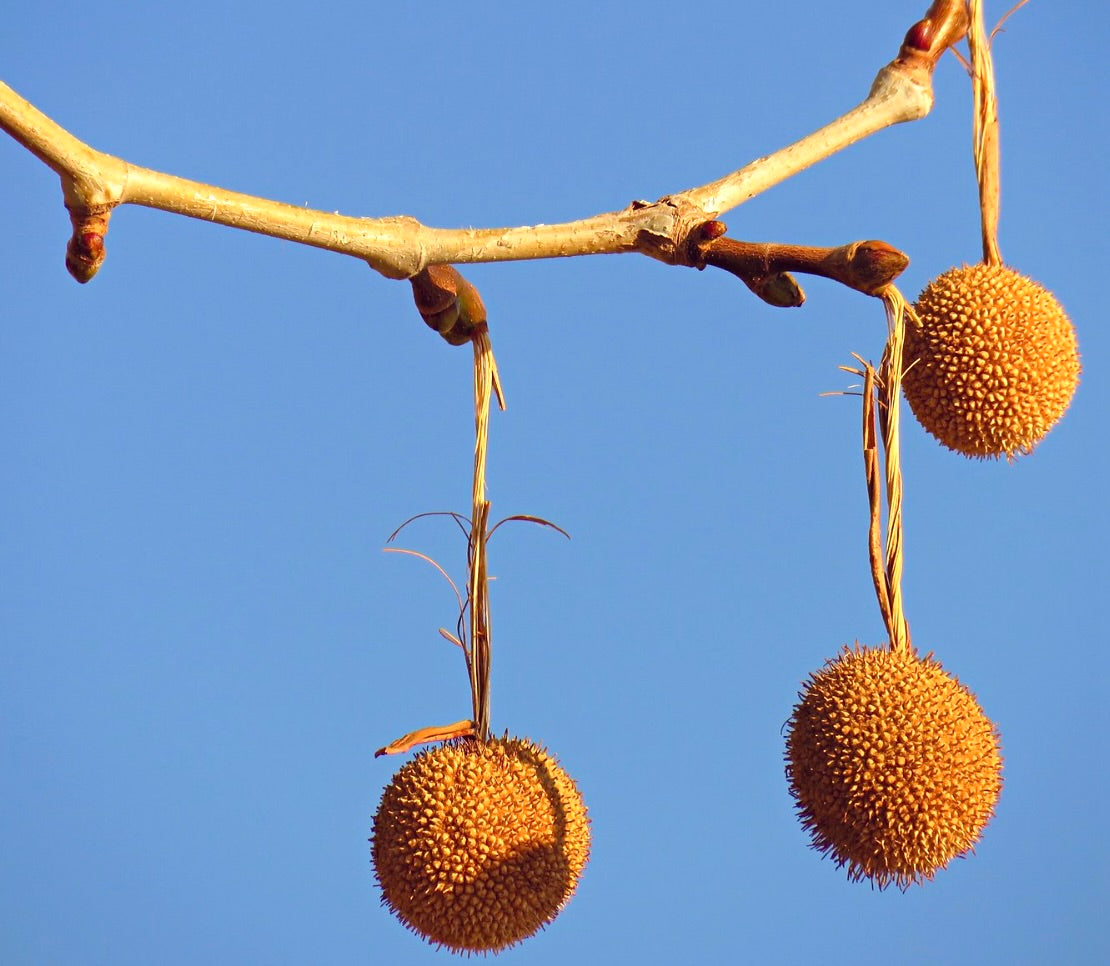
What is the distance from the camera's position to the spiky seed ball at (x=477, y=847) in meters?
1.53

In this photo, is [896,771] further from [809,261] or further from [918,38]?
[918,38]

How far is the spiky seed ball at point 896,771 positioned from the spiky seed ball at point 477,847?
12.3 inches

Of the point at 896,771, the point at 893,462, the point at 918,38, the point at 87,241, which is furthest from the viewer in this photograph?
the point at 918,38

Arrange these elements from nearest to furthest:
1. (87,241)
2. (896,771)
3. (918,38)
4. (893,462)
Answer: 1. (87,241)
2. (896,771)
3. (893,462)
4. (918,38)

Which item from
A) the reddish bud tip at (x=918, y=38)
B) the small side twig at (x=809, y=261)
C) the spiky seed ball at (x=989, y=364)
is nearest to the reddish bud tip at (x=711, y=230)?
the small side twig at (x=809, y=261)

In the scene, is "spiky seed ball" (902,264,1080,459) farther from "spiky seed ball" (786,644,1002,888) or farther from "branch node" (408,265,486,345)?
"branch node" (408,265,486,345)

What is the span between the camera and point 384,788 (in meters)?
1.64

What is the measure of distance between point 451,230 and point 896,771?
0.82 meters

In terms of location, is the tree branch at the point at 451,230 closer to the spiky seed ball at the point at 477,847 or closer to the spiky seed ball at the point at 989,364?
the spiky seed ball at the point at 989,364

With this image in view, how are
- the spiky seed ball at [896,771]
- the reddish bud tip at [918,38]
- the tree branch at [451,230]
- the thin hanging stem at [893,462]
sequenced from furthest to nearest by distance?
the reddish bud tip at [918,38] < the thin hanging stem at [893,462] < the spiky seed ball at [896,771] < the tree branch at [451,230]

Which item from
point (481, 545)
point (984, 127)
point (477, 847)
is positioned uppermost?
point (984, 127)

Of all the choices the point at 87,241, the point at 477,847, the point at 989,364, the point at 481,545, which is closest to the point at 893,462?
the point at 989,364

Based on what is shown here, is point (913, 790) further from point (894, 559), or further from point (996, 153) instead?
point (996, 153)

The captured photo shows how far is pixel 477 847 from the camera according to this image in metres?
1.52
